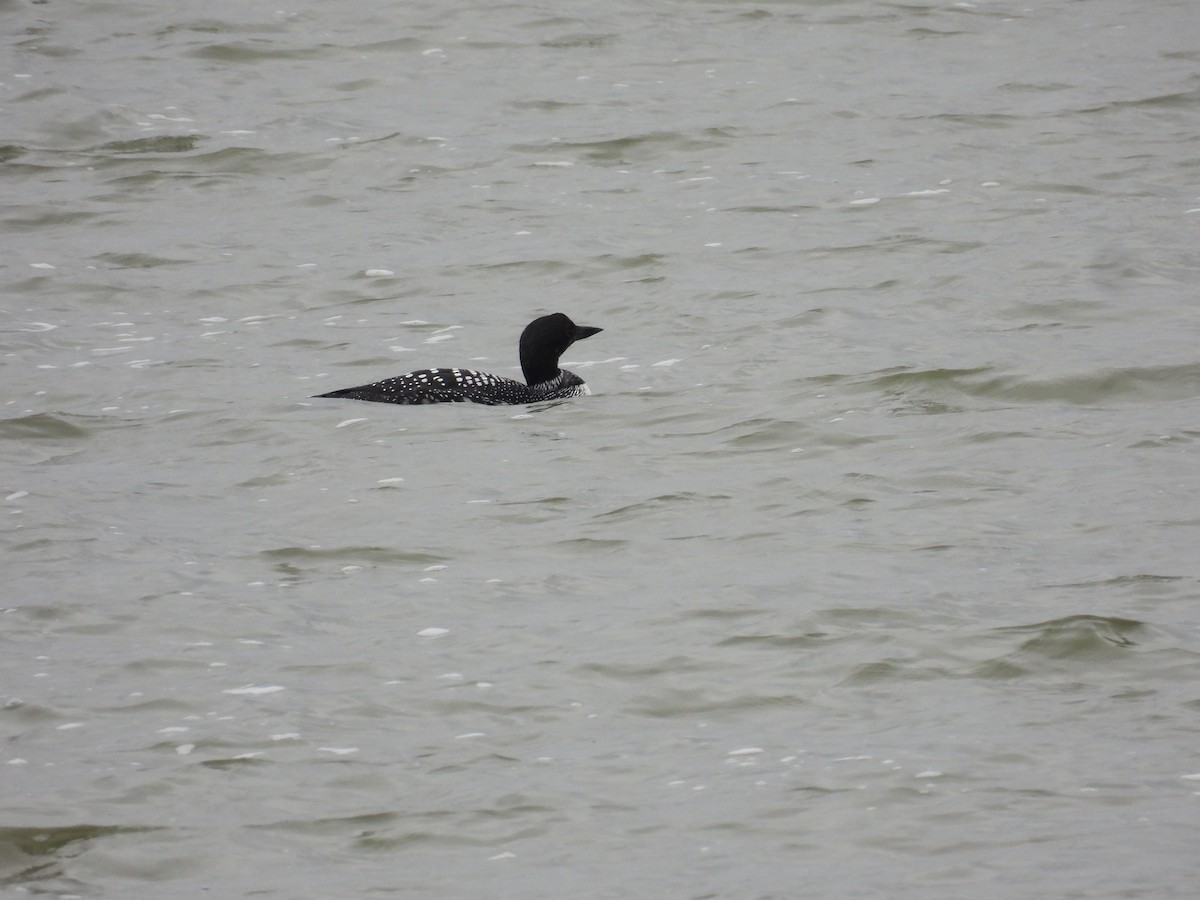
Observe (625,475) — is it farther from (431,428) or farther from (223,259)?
(223,259)

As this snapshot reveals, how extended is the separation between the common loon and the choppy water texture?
0.62 ft

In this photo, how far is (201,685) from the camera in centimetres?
675

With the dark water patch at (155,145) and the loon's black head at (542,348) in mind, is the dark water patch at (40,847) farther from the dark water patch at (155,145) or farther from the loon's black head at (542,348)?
the dark water patch at (155,145)

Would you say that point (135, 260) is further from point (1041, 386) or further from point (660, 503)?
point (1041, 386)

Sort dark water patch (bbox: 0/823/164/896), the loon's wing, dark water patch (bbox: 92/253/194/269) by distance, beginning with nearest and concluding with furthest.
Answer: dark water patch (bbox: 0/823/164/896)
the loon's wing
dark water patch (bbox: 92/253/194/269)

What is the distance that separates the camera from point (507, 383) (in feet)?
36.0

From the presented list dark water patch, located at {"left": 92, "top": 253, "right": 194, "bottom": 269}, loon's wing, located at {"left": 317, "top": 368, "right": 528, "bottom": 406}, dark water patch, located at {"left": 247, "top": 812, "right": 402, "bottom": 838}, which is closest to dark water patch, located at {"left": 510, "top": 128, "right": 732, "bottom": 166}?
dark water patch, located at {"left": 92, "top": 253, "right": 194, "bottom": 269}

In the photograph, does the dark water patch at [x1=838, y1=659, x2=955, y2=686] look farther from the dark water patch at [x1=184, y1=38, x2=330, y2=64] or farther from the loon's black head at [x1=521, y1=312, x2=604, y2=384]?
the dark water patch at [x1=184, y1=38, x2=330, y2=64]

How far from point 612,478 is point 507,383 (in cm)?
186

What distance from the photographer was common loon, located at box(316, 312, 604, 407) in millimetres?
10562

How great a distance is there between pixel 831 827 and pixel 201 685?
252 cm

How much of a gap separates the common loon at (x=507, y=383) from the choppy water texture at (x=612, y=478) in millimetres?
189

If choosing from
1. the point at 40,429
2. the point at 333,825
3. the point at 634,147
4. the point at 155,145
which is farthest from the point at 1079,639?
A: the point at 155,145

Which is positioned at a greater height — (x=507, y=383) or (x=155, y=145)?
(x=155, y=145)
